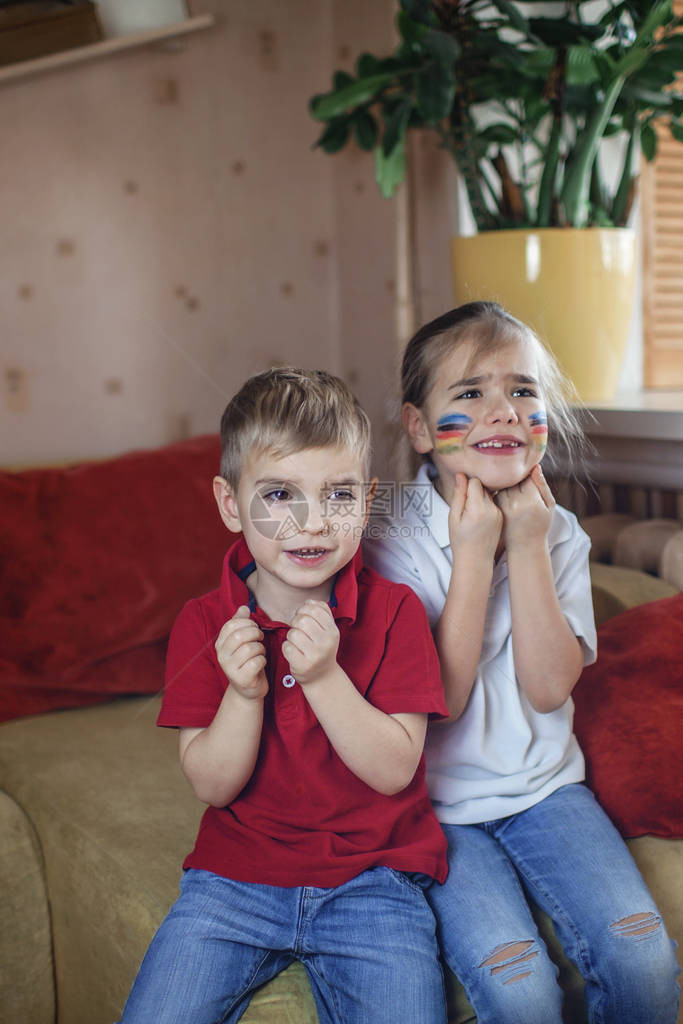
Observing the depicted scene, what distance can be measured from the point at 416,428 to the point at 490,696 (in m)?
0.30

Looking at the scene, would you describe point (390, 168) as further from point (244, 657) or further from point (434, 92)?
point (244, 657)

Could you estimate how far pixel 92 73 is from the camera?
1.79m

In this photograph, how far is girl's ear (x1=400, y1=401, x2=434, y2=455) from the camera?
3.10ft

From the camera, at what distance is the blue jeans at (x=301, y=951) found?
2.43ft

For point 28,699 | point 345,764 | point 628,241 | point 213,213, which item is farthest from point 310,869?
point 213,213

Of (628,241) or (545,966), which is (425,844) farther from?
(628,241)

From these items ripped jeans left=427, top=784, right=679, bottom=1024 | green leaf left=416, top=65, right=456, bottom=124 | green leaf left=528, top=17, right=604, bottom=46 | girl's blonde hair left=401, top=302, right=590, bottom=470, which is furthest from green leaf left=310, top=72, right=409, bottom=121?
ripped jeans left=427, top=784, right=679, bottom=1024

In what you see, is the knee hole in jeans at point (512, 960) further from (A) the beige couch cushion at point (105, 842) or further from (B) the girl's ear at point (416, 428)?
(B) the girl's ear at point (416, 428)

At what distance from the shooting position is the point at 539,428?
0.85m

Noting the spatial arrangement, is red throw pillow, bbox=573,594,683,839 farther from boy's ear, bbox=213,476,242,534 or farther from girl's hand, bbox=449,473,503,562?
boy's ear, bbox=213,476,242,534

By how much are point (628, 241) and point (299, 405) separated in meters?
1.00

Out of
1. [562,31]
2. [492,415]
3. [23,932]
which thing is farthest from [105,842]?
[562,31]

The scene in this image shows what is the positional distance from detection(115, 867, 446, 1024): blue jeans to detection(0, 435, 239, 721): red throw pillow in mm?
642

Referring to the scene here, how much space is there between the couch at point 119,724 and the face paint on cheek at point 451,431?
0.41m
